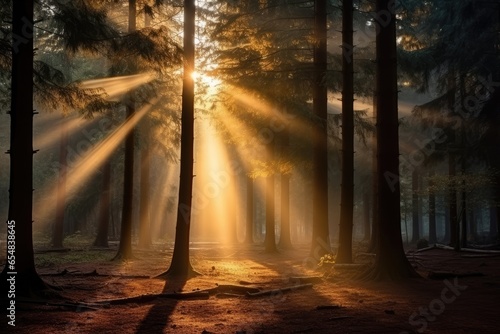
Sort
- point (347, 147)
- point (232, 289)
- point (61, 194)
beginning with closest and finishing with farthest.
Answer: point (232, 289) → point (347, 147) → point (61, 194)

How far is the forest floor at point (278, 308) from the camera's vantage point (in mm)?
6828

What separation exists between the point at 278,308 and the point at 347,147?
7972 millimetres

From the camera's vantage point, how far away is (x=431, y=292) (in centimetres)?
979

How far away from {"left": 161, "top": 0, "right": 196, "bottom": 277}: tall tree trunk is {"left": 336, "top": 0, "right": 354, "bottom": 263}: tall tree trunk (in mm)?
5124

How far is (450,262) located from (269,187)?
10.7 metres

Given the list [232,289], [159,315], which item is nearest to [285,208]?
[232,289]

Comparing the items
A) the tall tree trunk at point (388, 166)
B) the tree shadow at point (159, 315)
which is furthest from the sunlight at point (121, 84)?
the tall tree trunk at point (388, 166)

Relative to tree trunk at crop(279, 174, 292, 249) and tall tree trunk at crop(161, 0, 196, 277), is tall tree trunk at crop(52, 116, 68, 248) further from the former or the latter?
tall tree trunk at crop(161, 0, 196, 277)

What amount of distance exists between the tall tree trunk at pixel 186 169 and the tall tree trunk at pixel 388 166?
549cm

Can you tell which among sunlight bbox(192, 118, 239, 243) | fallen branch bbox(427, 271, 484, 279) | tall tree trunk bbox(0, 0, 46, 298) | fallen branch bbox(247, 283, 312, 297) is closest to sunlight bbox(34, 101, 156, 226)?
sunlight bbox(192, 118, 239, 243)

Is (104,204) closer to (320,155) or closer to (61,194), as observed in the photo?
(61,194)

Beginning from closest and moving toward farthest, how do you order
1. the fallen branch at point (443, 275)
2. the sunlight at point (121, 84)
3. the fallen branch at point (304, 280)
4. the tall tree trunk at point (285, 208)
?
the fallen branch at point (443, 275) → the fallen branch at point (304, 280) → the sunlight at point (121, 84) → the tall tree trunk at point (285, 208)

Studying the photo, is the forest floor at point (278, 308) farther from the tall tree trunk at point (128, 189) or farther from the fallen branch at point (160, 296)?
the tall tree trunk at point (128, 189)

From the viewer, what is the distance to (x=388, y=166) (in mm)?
11883
